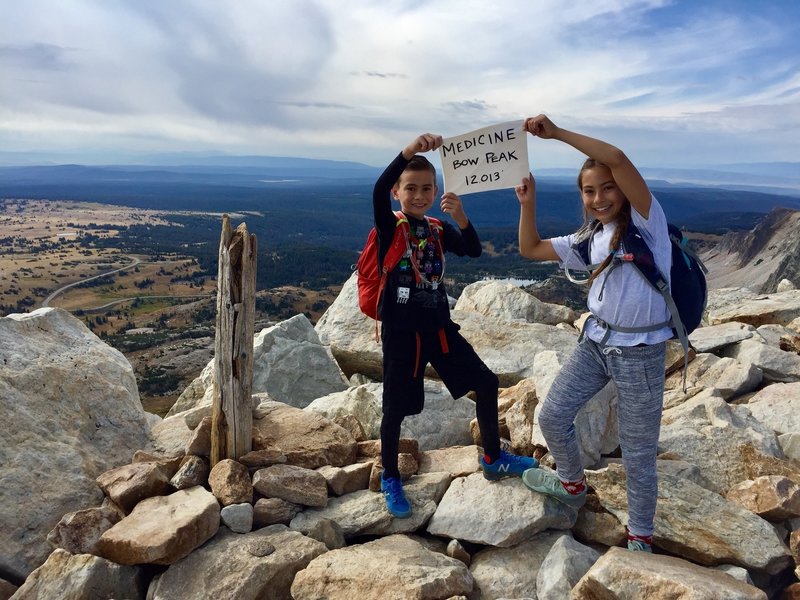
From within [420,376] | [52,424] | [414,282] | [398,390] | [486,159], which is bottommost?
[52,424]

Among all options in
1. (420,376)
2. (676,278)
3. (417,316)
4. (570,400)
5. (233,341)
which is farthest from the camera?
(233,341)

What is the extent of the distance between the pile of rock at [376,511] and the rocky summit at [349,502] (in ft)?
0.06

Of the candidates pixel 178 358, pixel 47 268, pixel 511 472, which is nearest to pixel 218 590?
pixel 511 472

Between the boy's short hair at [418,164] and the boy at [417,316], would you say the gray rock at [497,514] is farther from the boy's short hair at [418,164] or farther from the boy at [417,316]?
the boy's short hair at [418,164]

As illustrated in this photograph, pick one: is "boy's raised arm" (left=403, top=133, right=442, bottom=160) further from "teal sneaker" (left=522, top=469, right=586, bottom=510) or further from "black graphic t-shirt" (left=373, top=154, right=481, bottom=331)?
"teal sneaker" (left=522, top=469, right=586, bottom=510)

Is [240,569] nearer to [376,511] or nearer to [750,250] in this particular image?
[376,511]

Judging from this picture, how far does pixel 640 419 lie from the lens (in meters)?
4.71

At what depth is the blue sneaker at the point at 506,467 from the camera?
596 cm

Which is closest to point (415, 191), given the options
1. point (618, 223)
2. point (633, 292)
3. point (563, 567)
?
point (618, 223)

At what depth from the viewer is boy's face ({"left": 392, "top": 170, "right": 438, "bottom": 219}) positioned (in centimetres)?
543

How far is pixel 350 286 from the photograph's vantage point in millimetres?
13867

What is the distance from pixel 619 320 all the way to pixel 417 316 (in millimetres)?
1777

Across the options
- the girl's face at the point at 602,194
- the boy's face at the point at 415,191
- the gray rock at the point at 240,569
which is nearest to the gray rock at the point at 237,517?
the gray rock at the point at 240,569

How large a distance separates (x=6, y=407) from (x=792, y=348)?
1295cm
